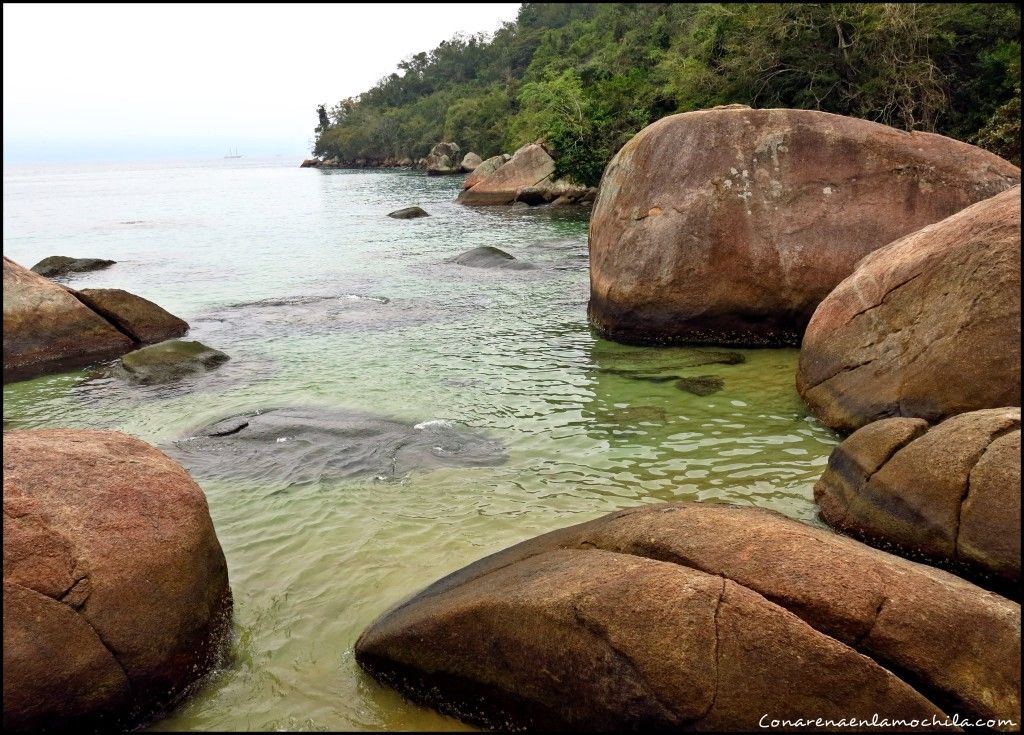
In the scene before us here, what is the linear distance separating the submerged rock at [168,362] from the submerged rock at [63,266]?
12184 millimetres

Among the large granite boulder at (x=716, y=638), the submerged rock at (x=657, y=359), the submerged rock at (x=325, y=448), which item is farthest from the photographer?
the submerged rock at (x=657, y=359)

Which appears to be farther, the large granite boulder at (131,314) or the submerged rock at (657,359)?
the large granite boulder at (131,314)

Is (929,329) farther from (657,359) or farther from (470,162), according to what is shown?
(470,162)

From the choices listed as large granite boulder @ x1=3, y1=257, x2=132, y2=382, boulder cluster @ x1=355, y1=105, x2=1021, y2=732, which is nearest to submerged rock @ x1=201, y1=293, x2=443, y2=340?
large granite boulder @ x1=3, y1=257, x2=132, y2=382

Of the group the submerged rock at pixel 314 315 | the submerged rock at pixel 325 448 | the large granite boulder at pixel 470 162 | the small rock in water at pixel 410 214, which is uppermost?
the large granite boulder at pixel 470 162

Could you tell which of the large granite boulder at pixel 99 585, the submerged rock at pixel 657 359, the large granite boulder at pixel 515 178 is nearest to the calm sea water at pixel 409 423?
the submerged rock at pixel 657 359

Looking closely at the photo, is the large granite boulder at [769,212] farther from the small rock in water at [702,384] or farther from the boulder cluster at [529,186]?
the boulder cluster at [529,186]

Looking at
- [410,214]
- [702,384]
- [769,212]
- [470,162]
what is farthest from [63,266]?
[470,162]

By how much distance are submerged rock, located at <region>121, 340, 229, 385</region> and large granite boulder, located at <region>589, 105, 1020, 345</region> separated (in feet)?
18.2

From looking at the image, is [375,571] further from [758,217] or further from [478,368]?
[758,217]

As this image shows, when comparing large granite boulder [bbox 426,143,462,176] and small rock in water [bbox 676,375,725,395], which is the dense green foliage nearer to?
small rock in water [bbox 676,375,725,395]

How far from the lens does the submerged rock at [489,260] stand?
730 inches

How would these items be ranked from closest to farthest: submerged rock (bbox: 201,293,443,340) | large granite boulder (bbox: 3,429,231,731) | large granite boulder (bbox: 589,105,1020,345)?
large granite boulder (bbox: 3,429,231,731)
large granite boulder (bbox: 589,105,1020,345)
submerged rock (bbox: 201,293,443,340)

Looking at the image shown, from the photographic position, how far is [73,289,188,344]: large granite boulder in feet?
39.9
